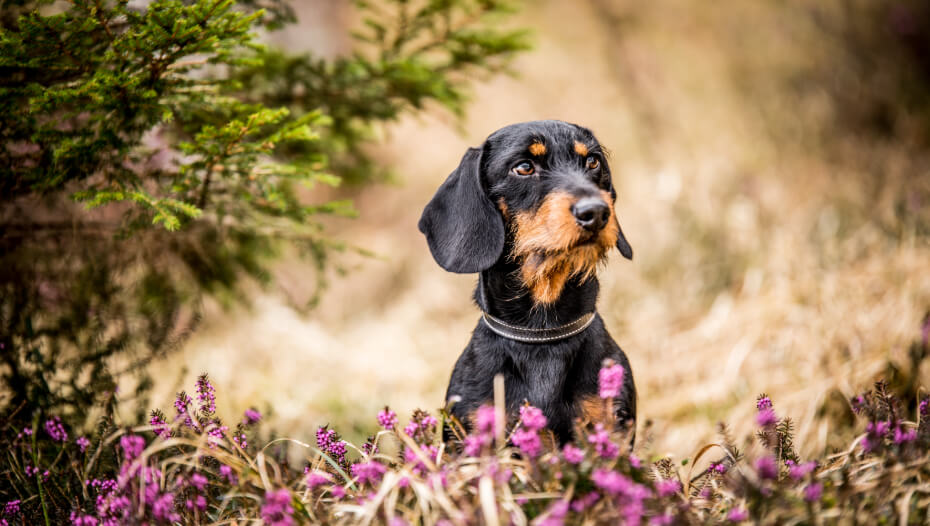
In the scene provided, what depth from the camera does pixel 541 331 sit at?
256 centimetres

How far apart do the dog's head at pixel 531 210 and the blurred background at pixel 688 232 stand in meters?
0.81

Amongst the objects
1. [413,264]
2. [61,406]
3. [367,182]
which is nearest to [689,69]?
[413,264]

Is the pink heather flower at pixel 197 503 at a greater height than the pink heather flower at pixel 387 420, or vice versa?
the pink heather flower at pixel 387 420

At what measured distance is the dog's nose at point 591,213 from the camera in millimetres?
2387

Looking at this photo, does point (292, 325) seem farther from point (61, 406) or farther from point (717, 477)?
point (717, 477)

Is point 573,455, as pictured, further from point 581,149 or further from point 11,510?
point 11,510

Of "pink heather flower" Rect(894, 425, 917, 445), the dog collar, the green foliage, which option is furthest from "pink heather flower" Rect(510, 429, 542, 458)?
the green foliage

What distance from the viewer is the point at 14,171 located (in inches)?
115

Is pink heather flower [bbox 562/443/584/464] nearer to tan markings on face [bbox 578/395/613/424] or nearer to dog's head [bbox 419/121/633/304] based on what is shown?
tan markings on face [bbox 578/395/613/424]

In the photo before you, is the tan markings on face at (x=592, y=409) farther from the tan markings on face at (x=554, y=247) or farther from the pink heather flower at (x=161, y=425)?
the pink heather flower at (x=161, y=425)

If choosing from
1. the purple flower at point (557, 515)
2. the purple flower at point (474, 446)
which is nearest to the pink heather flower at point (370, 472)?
the purple flower at point (474, 446)

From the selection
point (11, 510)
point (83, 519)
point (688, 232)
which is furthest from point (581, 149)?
point (688, 232)

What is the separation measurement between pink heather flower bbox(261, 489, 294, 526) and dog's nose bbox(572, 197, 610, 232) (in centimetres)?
139

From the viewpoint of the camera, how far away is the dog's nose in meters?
2.39
